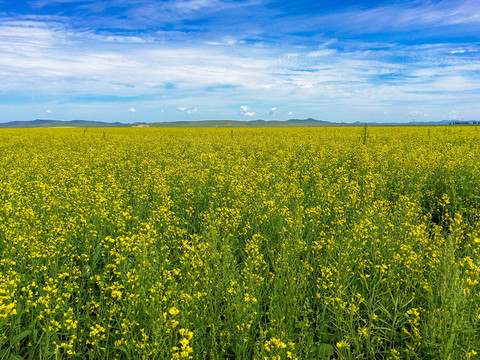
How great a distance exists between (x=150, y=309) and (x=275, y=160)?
8.16 meters

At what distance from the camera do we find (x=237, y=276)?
3.77 m

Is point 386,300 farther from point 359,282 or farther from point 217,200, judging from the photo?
point 217,200

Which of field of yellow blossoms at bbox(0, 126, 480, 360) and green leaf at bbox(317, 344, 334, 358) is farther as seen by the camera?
green leaf at bbox(317, 344, 334, 358)

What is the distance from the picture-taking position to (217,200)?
267 inches

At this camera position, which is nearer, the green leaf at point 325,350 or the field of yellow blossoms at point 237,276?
the field of yellow blossoms at point 237,276

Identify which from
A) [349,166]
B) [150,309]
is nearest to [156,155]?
[349,166]

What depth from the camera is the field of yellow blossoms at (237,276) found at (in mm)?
2719

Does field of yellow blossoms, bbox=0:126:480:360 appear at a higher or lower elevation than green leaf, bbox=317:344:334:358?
higher

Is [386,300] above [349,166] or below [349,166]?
below

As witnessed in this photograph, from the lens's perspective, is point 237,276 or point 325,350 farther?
point 237,276

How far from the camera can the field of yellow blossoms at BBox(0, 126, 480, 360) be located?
8.92ft

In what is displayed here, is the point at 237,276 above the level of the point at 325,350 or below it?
above

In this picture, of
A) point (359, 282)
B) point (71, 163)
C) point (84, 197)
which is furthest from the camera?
point (71, 163)

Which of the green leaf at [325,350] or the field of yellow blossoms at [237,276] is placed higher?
the field of yellow blossoms at [237,276]
